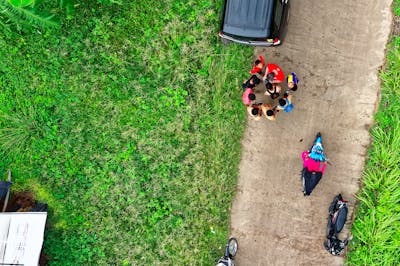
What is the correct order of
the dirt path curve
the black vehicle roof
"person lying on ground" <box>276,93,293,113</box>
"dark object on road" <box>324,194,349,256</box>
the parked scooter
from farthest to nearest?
the parked scooter < the dirt path curve < "dark object on road" <box>324,194,349,256</box> < "person lying on ground" <box>276,93,293,113</box> < the black vehicle roof

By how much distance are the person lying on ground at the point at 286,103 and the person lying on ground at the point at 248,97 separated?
0.54 m

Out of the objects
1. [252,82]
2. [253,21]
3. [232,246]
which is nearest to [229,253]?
[232,246]

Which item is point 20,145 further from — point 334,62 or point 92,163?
point 334,62

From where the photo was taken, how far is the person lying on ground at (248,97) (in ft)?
24.1

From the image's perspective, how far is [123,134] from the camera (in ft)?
25.9

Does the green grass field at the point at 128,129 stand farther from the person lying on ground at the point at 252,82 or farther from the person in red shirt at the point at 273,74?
the person in red shirt at the point at 273,74

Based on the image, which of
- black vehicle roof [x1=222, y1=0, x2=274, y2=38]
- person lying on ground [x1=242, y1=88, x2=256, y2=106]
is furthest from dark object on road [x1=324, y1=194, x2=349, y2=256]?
black vehicle roof [x1=222, y1=0, x2=274, y2=38]

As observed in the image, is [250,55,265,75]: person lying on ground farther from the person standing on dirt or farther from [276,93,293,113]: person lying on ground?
[276,93,293,113]: person lying on ground

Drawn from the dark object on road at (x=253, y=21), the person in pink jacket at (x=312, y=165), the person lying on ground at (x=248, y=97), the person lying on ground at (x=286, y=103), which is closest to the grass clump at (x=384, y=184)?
the person in pink jacket at (x=312, y=165)

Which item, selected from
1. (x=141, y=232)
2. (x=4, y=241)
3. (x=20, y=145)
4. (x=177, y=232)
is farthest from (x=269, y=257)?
(x=20, y=145)

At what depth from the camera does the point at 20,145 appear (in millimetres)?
7945

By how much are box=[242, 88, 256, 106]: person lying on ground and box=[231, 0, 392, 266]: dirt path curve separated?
0.52 m

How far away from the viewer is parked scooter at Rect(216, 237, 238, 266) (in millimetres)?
7746

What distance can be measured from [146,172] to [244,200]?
2.19m
